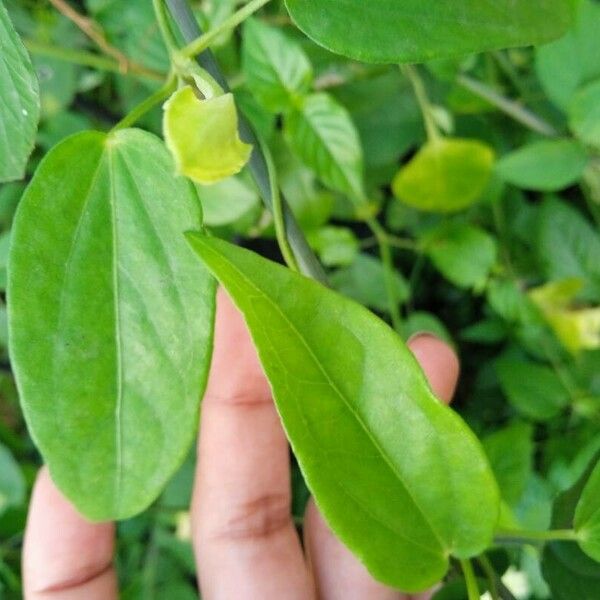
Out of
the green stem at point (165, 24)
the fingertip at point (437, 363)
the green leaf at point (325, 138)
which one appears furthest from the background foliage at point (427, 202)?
the green stem at point (165, 24)

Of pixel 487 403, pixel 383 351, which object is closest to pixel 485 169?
pixel 487 403

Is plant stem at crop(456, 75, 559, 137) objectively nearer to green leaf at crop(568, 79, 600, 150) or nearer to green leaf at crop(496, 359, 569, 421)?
green leaf at crop(568, 79, 600, 150)

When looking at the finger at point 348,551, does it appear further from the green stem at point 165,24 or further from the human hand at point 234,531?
the green stem at point 165,24

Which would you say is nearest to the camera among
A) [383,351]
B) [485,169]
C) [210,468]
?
[383,351]

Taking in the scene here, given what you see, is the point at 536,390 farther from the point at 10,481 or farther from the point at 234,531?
the point at 10,481

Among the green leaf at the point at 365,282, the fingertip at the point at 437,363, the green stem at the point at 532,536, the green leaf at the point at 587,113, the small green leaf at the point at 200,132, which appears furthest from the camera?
the green leaf at the point at 365,282

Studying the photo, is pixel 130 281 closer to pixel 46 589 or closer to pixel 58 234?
pixel 58 234
